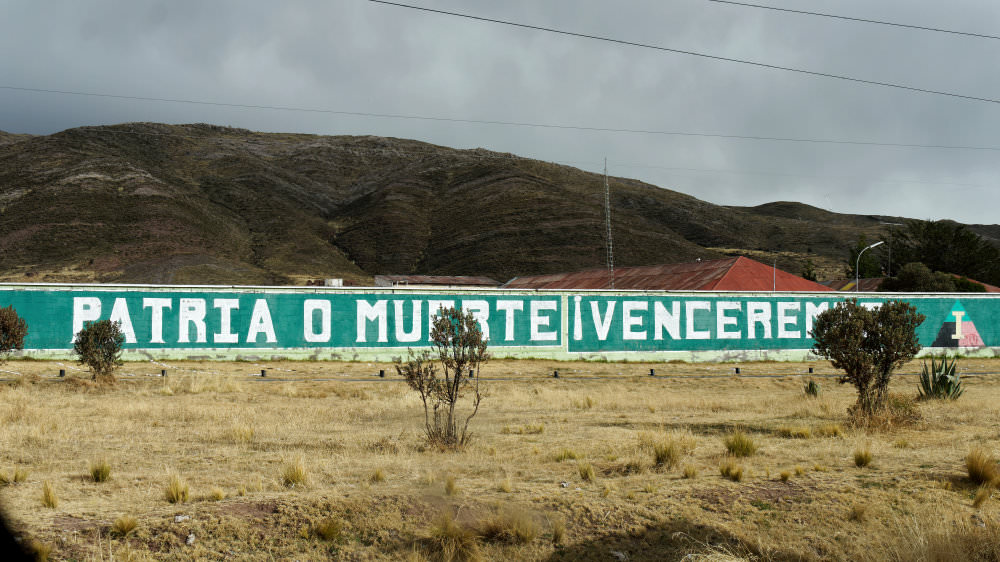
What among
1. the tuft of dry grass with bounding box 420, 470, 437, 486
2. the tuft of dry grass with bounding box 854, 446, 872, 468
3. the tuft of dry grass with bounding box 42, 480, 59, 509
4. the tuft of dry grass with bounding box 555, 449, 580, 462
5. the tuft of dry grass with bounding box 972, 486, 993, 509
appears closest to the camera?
the tuft of dry grass with bounding box 42, 480, 59, 509

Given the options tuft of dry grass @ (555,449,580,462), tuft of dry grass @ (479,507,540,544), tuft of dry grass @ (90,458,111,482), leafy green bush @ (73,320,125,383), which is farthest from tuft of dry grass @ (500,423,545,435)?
leafy green bush @ (73,320,125,383)

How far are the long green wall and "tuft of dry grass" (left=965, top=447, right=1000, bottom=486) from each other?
86.4 feet

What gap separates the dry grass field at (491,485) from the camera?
759 cm

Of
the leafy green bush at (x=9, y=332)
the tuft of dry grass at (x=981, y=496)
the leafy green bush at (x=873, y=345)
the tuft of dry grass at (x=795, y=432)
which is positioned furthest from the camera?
the leafy green bush at (x=9, y=332)

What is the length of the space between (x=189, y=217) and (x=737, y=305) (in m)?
83.6

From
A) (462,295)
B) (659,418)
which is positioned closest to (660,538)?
(659,418)

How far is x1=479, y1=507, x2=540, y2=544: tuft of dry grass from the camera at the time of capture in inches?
305

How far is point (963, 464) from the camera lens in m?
10.6

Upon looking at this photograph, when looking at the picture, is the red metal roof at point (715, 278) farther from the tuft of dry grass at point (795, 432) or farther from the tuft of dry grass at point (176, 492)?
the tuft of dry grass at point (176, 492)

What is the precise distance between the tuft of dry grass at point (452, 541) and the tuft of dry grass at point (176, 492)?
10.4 ft

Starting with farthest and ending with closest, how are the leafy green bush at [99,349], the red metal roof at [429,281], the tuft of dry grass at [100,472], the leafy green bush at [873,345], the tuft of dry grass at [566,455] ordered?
the red metal roof at [429,281], the leafy green bush at [99,349], the leafy green bush at [873,345], the tuft of dry grass at [566,455], the tuft of dry grass at [100,472]

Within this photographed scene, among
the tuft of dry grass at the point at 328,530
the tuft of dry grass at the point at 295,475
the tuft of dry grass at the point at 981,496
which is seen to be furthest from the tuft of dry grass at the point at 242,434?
the tuft of dry grass at the point at 981,496

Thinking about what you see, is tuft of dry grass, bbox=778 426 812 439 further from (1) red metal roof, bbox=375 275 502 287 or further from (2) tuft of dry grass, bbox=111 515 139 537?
(1) red metal roof, bbox=375 275 502 287

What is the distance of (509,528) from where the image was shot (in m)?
7.82
